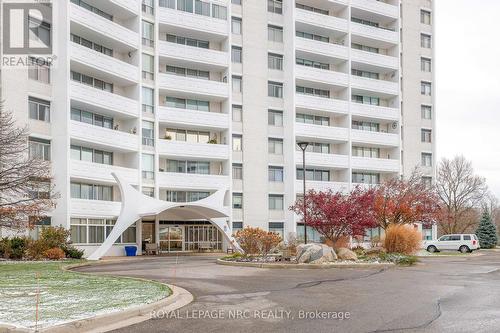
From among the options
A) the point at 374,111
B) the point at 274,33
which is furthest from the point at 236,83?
the point at 374,111

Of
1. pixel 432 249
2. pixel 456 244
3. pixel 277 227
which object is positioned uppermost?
pixel 277 227

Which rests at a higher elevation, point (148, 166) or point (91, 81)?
point (91, 81)

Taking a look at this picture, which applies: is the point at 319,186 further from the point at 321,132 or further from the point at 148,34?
the point at 148,34

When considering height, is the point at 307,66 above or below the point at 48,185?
above

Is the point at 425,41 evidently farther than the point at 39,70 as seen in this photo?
Yes

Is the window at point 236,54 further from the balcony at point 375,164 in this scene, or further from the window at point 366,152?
the window at point 366,152

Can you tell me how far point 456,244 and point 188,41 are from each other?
28628 millimetres

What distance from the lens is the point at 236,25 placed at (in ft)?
177

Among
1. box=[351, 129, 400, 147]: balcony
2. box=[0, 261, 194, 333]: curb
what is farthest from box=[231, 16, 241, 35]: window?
box=[0, 261, 194, 333]: curb

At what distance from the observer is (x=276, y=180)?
55219 mm

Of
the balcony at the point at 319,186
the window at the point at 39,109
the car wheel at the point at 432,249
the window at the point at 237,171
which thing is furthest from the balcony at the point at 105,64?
the car wheel at the point at 432,249

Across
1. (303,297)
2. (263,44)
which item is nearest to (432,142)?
(263,44)

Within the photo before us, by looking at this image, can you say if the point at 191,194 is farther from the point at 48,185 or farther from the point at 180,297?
the point at 180,297

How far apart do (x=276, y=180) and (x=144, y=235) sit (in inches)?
553
